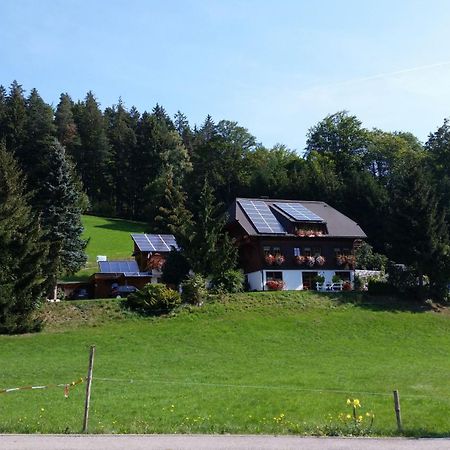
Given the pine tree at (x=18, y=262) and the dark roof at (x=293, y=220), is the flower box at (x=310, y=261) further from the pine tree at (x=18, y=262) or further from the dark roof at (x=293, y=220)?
the pine tree at (x=18, y=262)

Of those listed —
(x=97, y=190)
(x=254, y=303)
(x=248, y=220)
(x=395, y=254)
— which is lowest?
(x=254, y=303)

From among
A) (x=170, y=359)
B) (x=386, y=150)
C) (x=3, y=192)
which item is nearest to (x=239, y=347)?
(x=170, y=359)

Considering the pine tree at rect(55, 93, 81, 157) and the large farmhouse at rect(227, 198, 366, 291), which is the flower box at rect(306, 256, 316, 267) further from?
the pine tree at rect(55, 93, 81, 157)

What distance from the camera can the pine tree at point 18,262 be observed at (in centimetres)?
3438

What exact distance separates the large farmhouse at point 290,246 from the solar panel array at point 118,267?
10.9m

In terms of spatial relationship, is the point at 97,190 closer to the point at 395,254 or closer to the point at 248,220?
the point at 248,220

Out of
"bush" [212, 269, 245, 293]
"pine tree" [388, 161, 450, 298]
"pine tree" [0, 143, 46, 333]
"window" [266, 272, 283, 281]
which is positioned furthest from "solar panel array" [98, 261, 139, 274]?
"pine tree" [388, 161, 450, 298]

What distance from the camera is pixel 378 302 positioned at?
143ft

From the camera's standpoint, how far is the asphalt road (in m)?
10.6

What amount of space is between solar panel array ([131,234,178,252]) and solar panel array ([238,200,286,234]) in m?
8.64

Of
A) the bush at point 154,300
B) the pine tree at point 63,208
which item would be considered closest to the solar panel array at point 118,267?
the pine tree at point 63,208

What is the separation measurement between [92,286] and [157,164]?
163ft

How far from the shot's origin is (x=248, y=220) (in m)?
51.1

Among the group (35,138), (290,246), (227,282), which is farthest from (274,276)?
(35,138)
